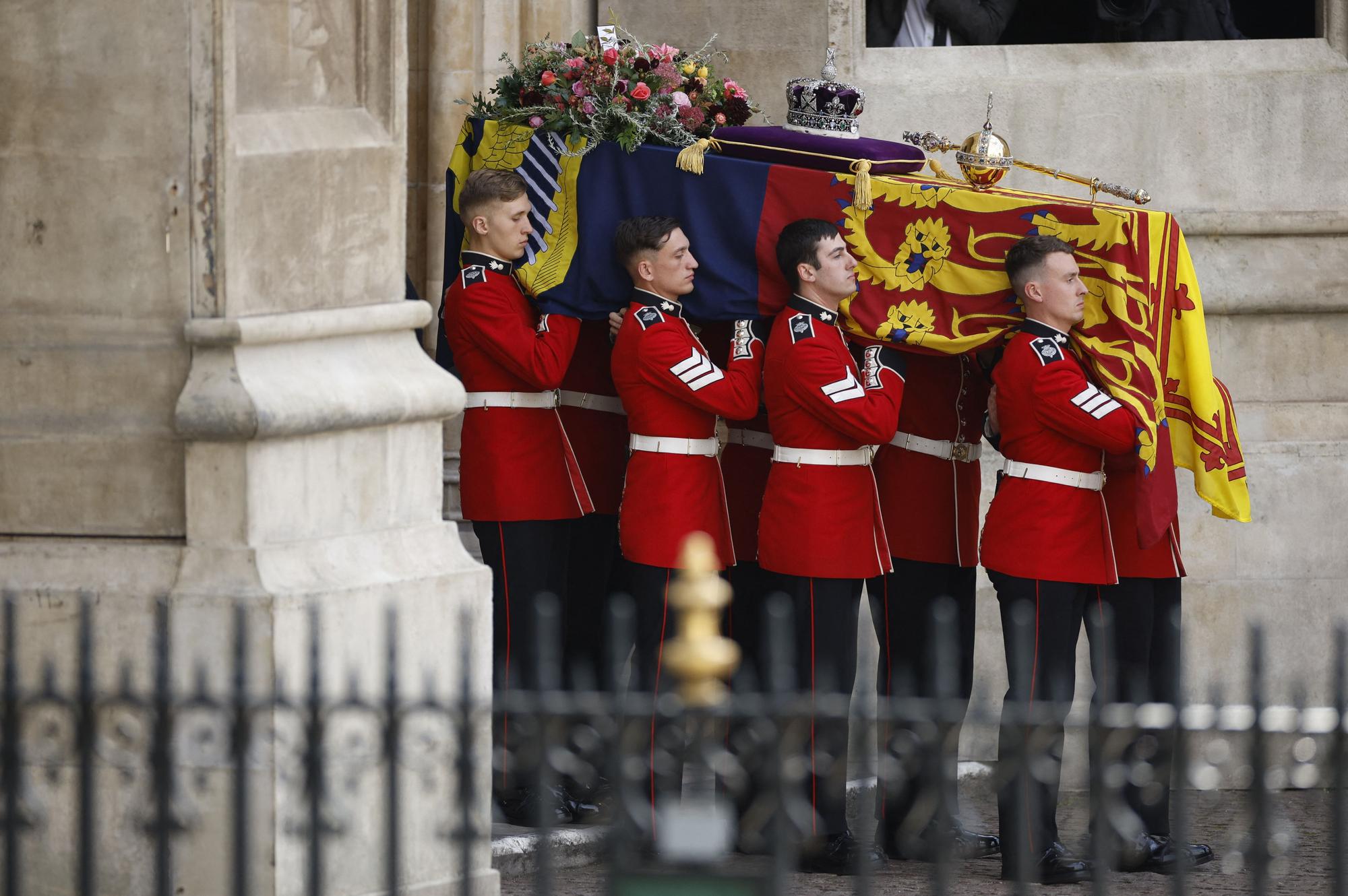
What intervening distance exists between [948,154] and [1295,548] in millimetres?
1764

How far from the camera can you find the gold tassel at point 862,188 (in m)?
6.00

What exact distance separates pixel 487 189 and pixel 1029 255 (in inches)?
58.0

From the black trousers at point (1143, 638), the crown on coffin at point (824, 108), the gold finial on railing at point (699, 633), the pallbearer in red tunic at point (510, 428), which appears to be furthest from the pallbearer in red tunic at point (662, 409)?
the gold finial on railing at point (699, 633)

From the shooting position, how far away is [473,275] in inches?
240

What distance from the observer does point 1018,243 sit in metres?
5.90

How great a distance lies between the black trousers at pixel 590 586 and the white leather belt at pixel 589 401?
1.02 feet

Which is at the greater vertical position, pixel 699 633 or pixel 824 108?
pixel 824 108

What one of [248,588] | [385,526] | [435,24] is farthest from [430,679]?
[435,24]

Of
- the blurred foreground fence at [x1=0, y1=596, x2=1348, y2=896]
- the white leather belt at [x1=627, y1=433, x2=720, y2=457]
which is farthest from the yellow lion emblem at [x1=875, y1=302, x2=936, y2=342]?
the blurred foreground fence at [x1=0, y1=596, x2=1348, y2=896]

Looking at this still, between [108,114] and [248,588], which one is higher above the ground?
[108,114]

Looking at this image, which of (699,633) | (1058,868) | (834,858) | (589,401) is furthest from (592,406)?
(699,633)

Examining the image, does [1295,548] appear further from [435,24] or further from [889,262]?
[435,24]

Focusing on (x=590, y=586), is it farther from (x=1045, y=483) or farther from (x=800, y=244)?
(x=1045, y=483)

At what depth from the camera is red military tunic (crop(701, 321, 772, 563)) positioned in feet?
20.6
